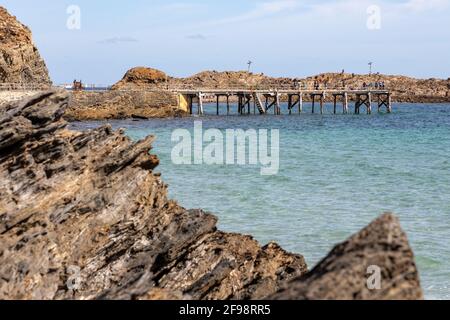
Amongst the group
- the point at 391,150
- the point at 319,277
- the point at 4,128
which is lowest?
the point at 391,150

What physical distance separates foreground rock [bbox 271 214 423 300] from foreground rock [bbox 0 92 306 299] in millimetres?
5131

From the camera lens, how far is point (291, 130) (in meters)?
62.7

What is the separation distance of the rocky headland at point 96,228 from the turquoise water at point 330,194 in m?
4.60

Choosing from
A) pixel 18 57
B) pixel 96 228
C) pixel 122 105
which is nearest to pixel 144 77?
pixel 122 105

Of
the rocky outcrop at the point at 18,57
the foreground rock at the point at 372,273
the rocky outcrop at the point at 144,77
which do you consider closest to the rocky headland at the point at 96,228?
the foreground rock at the point at 372,273

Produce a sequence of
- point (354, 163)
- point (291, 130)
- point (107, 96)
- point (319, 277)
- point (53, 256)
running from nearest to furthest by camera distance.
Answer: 1. point (319, 277)
2. point (53, 256)
3. point (354, 163)
4. point (291, 130)
5. point (107, 96)

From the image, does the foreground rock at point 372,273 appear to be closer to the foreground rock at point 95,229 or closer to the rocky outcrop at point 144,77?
the foreground rock at point 95,229

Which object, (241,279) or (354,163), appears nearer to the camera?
(241,279)

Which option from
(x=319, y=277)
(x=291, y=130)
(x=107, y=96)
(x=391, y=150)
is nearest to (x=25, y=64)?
(x=107, y=96)

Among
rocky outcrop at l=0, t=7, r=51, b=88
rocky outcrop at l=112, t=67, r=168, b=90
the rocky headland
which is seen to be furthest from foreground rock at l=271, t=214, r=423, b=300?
rocky outcrop at l=112, t=67, r=168, b=90

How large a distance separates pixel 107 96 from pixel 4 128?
208 feet

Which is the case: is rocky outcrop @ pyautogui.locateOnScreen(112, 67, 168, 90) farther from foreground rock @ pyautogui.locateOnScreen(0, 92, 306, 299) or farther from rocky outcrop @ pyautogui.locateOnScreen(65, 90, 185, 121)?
foreground rock @ pyautogui.locateOnScreen(0, 92, 306, 299)

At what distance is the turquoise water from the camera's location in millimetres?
19672
